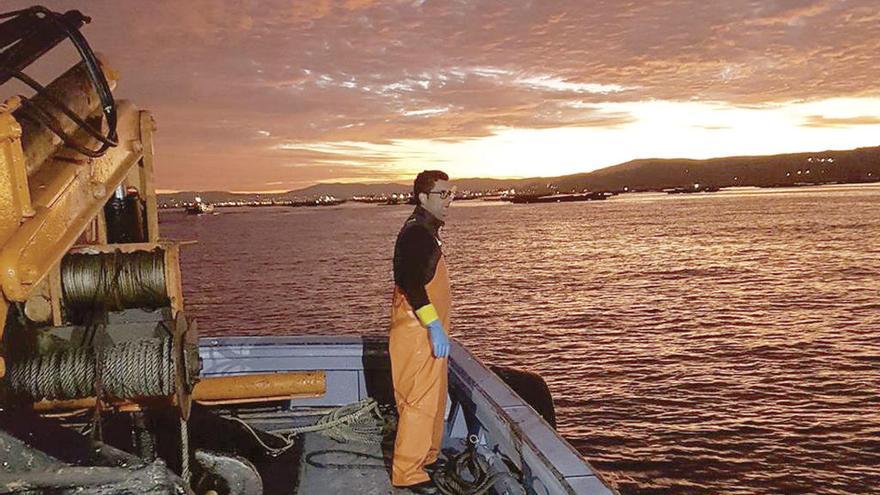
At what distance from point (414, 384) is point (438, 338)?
42 centimetres

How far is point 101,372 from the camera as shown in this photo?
3850mm

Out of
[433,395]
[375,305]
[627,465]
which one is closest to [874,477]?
[627,465]

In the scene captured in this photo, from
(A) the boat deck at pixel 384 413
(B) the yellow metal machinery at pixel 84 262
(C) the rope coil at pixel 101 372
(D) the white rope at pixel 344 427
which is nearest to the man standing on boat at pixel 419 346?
(A) the boat deck at pixel 384 413

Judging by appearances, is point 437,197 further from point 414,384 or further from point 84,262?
point 84,262

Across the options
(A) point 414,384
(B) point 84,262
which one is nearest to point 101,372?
(B) point 84,262

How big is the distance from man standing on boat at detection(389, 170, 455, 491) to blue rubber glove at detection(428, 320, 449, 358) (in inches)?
1.2

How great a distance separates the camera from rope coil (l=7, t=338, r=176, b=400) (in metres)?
3.80

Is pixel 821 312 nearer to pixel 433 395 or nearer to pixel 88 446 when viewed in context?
pixel 433 395

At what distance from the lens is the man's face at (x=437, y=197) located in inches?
186

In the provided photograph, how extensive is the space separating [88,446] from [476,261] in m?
55.3

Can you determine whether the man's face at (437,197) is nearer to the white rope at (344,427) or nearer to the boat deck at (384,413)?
the boat deck at (384,413)

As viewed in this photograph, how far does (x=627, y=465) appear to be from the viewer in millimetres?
14062

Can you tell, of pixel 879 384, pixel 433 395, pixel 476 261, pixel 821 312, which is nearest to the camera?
pixel 433 395

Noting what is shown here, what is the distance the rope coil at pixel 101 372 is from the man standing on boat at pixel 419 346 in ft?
4.99
